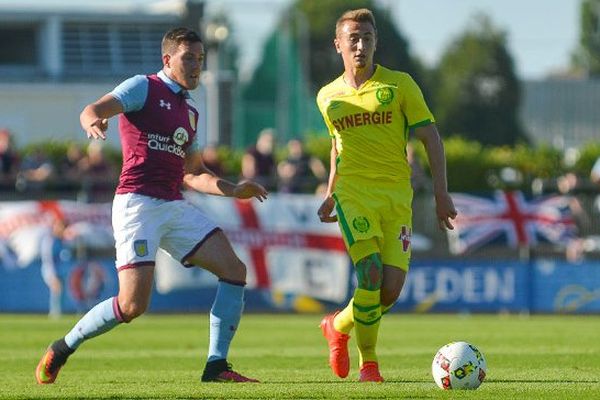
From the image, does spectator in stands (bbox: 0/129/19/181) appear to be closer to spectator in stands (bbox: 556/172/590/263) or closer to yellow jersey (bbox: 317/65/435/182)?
spectator in stands (bbox: 556/172/590/263)

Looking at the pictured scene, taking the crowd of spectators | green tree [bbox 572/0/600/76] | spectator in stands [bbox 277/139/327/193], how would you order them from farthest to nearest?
green tree [bbox 572/0/600/76] < spectator in stands [bbox 277/139/327/193] < the crowd of spectators

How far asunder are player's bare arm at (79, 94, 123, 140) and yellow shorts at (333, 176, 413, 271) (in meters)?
1.77

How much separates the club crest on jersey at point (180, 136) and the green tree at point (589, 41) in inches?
4262

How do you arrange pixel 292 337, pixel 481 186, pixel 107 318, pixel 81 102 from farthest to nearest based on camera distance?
pixel 81 102 < pixel 481 186 < pixel 292 337 < pixel 107 318

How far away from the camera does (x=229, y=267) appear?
1142 centimetres

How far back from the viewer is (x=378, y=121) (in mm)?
11414

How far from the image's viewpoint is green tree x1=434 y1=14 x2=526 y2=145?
9594cm

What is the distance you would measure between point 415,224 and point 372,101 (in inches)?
481

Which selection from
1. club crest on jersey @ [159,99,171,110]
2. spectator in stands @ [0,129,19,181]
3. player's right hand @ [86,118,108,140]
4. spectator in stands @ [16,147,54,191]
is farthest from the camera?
spectator in stands @ [0,129,19,181]

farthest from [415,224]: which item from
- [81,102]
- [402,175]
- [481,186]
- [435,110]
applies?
[435,110]

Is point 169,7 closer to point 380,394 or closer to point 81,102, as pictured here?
point 81,102

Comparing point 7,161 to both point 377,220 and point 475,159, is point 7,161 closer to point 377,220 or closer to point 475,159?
point 475,159

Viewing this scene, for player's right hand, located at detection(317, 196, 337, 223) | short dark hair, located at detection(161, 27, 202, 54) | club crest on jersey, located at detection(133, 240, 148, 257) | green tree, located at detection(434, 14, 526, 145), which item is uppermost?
short dark hair, located at detection(161, 27, 202, 54)

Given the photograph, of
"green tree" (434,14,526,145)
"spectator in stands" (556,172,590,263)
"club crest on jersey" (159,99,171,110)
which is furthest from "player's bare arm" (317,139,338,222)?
"green tree" (434,14,526,145)
